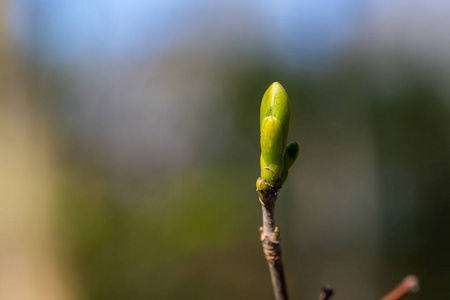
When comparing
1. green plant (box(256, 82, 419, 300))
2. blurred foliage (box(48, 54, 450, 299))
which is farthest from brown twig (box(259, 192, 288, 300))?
blurred foliage (box(48, 54, 450, 299))

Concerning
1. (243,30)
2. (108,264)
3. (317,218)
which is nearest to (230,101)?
(243,30)

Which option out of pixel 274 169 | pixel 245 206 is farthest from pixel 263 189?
pixel 245 206

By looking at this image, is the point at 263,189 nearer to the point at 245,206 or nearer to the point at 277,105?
the point at 277,105

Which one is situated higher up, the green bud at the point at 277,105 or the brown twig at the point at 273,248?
the green bud at the point at 277,105

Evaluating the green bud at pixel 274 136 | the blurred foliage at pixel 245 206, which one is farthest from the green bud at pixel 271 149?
the blurred foliage at pixel 245 206

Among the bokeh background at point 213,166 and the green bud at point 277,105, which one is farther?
the bokeh background at point 213,166

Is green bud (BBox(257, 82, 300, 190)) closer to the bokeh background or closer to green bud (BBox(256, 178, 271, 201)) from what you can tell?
green bud (BBox(256, 178, 271, 201))

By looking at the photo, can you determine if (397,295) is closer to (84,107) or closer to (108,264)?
(108,264)

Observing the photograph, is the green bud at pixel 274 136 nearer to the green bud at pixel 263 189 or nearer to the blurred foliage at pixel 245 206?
the green bud at pixel 263 189
